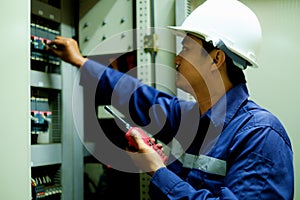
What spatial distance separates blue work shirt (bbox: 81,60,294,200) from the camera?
105 centimetres

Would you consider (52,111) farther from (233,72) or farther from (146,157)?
(233,72)

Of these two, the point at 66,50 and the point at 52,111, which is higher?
the point at 66,50

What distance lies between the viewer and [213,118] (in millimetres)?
1253

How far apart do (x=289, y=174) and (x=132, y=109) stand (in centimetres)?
69

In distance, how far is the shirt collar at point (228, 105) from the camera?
1.21 metres

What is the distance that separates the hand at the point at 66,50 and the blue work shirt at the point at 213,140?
44 mm

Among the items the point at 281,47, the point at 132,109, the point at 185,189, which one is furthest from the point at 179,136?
the point at 281,47

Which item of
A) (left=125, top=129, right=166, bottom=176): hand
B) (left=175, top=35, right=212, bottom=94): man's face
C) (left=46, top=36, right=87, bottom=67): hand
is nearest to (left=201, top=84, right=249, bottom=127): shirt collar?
(left=175, top=35, right=212, bottom=94): man's face

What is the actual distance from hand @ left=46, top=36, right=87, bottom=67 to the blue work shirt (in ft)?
0.14

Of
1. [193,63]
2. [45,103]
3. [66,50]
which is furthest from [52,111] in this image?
[193,63]

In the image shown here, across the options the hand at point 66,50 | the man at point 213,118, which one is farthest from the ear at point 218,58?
the hand at point 66,50

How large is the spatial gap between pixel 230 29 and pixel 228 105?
258 mm

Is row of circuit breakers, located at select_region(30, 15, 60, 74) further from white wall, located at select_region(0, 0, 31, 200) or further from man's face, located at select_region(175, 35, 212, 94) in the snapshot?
man's face, located at select_region(175, 35, 212, 94)

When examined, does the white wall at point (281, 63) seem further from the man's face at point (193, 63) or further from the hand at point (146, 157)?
the hand at point (146, 157)
